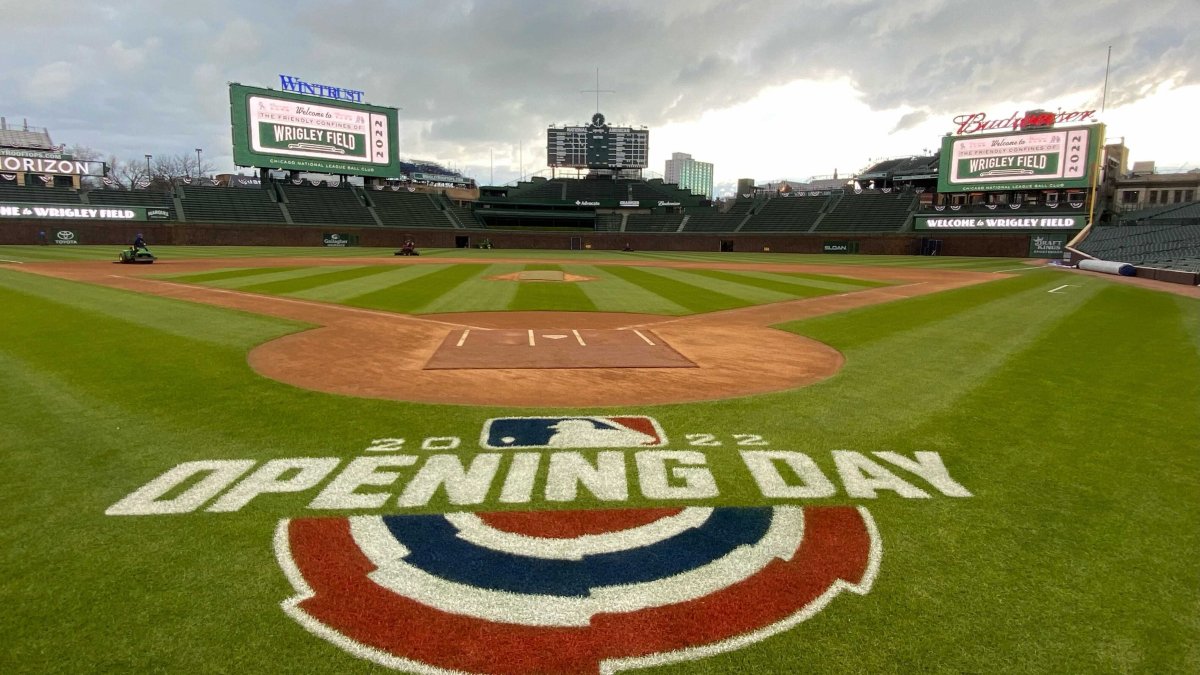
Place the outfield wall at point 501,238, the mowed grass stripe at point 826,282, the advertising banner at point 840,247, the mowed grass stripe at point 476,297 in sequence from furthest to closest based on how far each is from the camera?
1. the advertising banner at point 840,247
2. the outfield wall at point 501,238
3. the mowed grass stripe at point 826,282
4. the mowed grass stripe at point 476,297

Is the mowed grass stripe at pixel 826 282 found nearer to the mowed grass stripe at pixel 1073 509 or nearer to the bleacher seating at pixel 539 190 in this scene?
the mowed grass stripe at pixel 1073 509

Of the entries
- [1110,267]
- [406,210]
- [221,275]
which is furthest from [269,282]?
[406,210]

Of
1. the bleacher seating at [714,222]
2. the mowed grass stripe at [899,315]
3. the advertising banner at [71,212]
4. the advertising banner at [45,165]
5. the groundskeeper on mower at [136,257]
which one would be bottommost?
the mowed grass stripe at [899,315]

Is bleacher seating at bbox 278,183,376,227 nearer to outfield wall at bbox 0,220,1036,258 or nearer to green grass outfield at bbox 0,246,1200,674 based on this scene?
outfield wall at bbox 0,220,1036,258

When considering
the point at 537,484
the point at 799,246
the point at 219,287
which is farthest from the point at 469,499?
the point at 799,246

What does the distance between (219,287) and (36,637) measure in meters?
21.4

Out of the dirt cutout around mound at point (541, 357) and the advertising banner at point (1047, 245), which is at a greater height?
the advertising banner at point (1047, 245)

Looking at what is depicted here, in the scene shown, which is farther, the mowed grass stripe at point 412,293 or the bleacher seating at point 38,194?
the bleacher seating at point 38,194

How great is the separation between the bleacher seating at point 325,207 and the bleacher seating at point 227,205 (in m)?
2.05

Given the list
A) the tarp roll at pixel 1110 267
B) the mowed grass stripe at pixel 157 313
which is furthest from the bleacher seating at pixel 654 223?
the mowed grass stripe at pixel 157 313

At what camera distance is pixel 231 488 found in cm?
518

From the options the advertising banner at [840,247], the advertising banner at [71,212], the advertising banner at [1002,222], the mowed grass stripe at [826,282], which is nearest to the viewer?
the mowed grass stripe at [826,282]

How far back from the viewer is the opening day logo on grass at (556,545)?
3420mm

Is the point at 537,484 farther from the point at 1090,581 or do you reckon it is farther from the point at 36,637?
the point at 1090,581
